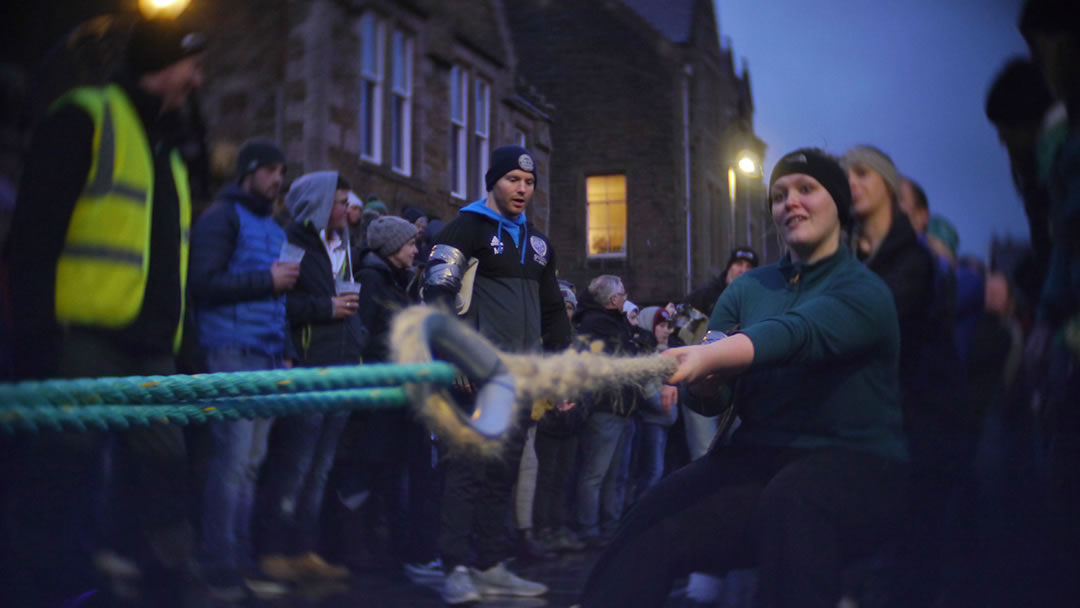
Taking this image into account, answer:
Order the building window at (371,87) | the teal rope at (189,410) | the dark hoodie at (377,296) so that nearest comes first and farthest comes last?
the teal rope at (189,410) → the dark hoodie at (377,296) → the building window at (371,87)

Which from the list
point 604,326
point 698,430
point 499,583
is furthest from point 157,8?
point 698,430

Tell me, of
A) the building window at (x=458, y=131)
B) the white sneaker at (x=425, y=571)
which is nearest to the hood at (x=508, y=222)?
the white sneaker at (x=425, y=571)

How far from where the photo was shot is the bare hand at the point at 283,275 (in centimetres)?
362

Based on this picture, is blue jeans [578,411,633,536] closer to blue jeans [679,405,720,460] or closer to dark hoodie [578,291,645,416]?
dark hoodie [578,291,645,416]

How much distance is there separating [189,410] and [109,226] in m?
0.97

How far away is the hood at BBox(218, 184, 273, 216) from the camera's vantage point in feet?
12.4

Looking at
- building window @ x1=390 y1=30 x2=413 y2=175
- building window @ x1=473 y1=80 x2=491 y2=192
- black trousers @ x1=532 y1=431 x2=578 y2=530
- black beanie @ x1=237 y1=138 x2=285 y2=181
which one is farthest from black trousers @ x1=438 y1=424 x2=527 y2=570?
building window @ x1=473 y1=80 x2=491 y2=192

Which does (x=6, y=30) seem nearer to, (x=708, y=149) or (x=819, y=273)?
(x=819, y=273)

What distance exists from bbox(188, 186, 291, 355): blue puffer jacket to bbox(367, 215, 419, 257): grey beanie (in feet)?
2.12

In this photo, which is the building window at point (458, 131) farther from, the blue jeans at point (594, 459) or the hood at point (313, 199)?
the hood at point (313, 199)

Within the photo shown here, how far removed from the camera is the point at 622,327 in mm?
5613

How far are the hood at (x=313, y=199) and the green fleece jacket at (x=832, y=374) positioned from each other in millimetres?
2303

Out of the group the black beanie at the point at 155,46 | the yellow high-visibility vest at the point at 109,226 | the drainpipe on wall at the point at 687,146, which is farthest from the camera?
the drainpipe on wall at the point at 687,146

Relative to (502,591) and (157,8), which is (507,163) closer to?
(157,8)
